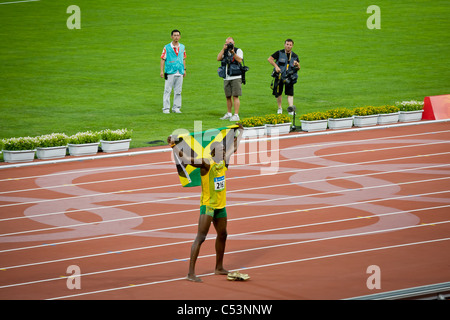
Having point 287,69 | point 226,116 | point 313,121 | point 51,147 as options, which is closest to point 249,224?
point 51,147

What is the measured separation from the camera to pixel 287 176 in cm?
1617

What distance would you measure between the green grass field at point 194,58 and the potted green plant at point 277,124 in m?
1.61

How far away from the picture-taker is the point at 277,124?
20.5 metres

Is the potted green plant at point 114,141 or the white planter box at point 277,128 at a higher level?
the white planter box at point 277,128

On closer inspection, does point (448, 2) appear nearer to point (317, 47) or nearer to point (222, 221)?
point (317, 47)

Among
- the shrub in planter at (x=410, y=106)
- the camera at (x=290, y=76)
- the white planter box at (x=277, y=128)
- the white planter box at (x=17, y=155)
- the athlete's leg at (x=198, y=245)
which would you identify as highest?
the camera at (x=290, y=76)

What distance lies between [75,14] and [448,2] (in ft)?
64.5

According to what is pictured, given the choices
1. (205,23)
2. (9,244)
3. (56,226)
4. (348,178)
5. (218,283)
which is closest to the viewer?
(218,283)

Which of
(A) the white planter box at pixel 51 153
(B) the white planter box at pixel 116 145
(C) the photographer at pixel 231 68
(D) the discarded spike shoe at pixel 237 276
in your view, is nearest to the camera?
(D) the discarded spike shoe at pixel 237 276

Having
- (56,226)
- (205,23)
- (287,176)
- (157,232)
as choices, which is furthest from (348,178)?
(205,23)

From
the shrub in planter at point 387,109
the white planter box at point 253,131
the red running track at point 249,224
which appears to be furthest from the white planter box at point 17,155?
the shrub in planter at point 387,109

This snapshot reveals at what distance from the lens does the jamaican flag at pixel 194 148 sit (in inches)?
392

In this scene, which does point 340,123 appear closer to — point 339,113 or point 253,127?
point 339,113

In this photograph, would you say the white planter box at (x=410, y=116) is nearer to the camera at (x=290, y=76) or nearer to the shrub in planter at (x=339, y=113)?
the shrub in planter at (x=339, y=113)
